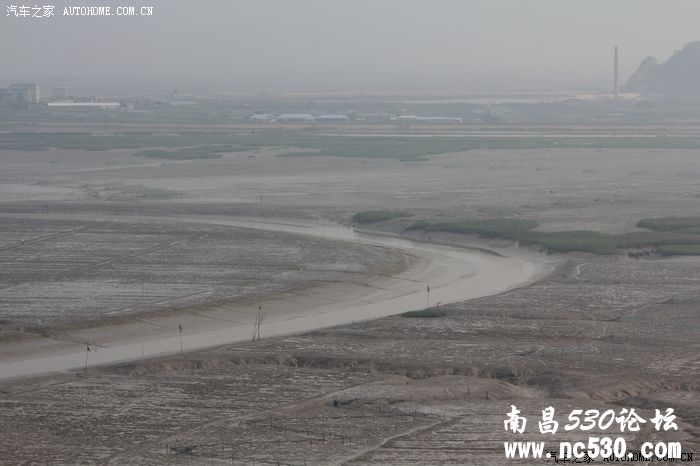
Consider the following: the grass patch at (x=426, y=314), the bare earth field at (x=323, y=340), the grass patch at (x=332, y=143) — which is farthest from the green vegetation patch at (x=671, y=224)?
the grass patch at (x=332, y=143)

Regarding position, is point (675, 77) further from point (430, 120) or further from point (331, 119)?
point (331, 119)

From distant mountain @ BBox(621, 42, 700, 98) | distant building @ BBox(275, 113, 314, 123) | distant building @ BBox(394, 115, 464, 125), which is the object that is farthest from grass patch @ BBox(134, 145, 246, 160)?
distant mountain @ BBox(621, 42, 700, 98)

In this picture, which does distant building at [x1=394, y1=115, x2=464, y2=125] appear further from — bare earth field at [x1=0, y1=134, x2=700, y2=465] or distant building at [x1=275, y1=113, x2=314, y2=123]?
bare earth field at [x1=0, y1=134, x2=700, y2=465]

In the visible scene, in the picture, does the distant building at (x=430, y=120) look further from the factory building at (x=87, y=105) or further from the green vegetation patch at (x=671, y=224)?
the green vegetation patch at (x=671, y=224)

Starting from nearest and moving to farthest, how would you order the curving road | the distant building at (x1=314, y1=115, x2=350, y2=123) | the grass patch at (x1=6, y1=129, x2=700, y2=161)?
the curving road
the grass patch at (x1=6, y1=129, x2=700, y2=161)
the distant building at (x1=314, y1=115, x2=350, y2=123)

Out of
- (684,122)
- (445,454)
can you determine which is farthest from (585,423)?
(684,122)

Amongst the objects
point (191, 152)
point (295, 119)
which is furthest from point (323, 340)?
point (295, 119)
